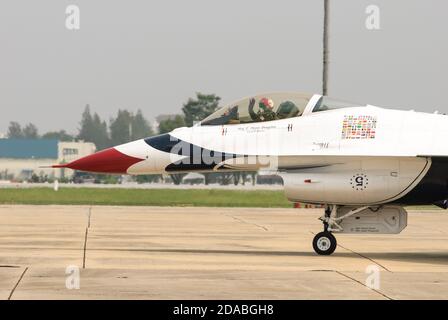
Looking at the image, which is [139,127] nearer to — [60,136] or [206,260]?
[60,136]

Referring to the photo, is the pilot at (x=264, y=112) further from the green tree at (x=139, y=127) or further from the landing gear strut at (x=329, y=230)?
the green tree at (x=139, y=127)

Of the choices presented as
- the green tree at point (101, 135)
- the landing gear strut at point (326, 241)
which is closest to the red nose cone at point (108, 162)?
the landing gear strut at point (326, 241)

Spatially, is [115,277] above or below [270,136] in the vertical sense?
below

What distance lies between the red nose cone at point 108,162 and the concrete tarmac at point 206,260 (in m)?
1.51

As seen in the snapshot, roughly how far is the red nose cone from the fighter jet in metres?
0.02

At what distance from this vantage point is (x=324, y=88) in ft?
103

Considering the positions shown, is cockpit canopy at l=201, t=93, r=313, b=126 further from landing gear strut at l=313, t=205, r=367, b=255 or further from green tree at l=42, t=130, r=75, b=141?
green tree at l=42, t=130, r=75, b=141

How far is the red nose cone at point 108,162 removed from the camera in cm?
1694

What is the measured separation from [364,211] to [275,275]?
4163 millimetres
